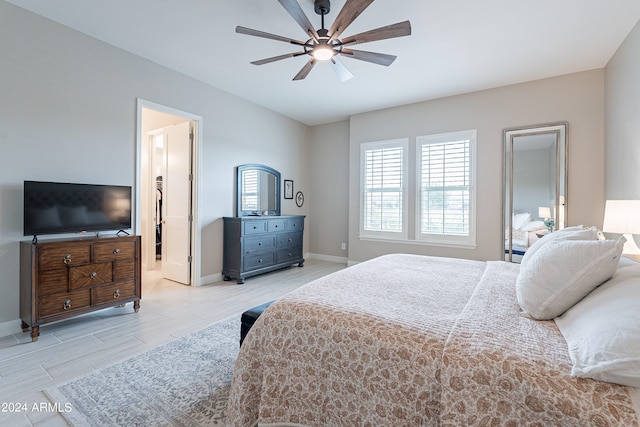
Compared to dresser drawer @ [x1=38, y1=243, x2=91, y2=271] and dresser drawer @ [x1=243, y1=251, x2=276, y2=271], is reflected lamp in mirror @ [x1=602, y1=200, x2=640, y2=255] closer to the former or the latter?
dresser drawer @ [x1=243, y1=251, x2=276, y2=271]

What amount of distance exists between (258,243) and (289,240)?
775mm

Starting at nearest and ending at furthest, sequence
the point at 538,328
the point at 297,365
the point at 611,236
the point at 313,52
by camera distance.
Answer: the point at 538,328 < the point at 297,365 < the point at 313,52 < the point at 611,236

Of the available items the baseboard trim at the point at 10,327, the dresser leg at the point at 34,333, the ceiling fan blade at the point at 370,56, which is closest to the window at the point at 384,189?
the ceiling fan blade at the point at 370,56

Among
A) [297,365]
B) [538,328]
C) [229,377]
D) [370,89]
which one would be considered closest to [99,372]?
[229,377]

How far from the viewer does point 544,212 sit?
396 centimetres

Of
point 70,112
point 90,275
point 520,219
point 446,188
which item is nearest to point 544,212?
point 520,219

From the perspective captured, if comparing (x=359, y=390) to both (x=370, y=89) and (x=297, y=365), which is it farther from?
(x=370, y=89)

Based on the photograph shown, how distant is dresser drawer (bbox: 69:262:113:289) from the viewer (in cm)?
266

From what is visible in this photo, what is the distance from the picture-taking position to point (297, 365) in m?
1.32

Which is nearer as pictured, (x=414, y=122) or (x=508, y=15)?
(x=508, y=15)

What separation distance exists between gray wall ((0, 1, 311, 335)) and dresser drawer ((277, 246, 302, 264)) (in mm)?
1140

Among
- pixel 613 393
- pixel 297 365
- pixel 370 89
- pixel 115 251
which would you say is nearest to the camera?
pixel 613 393

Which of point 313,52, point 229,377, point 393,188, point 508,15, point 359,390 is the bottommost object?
point 229,377

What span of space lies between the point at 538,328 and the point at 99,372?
2659 millimetres
